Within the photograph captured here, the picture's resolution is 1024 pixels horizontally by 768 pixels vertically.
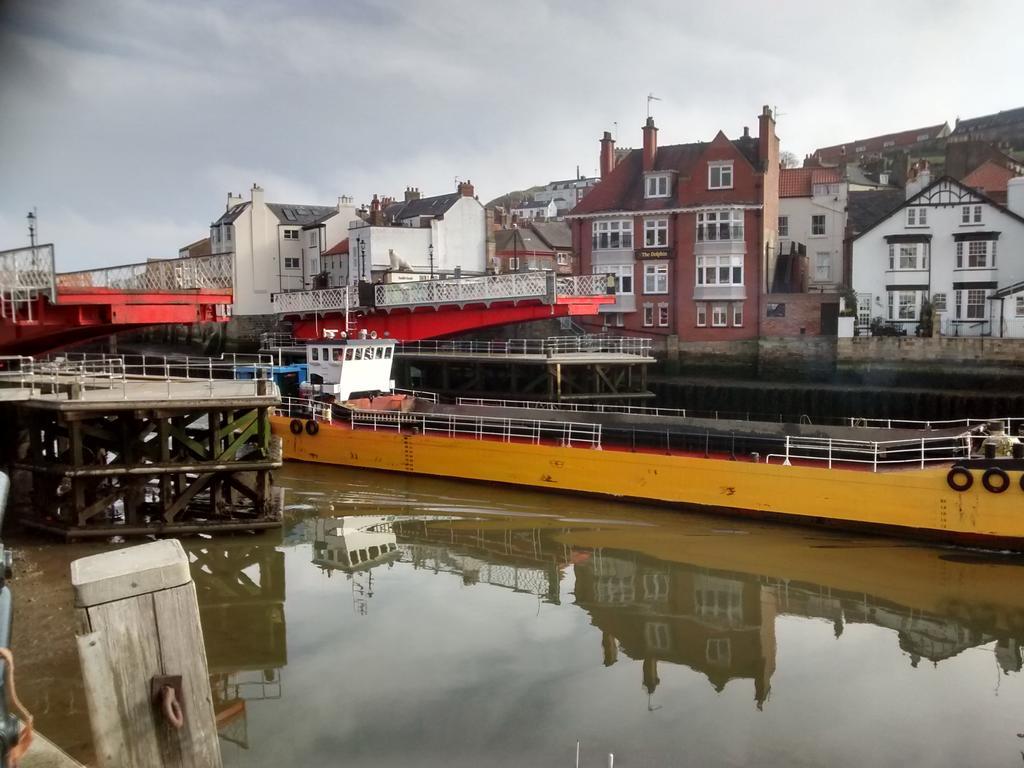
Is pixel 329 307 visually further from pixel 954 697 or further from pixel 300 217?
pixel 954 697

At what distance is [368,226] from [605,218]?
42.4 ft

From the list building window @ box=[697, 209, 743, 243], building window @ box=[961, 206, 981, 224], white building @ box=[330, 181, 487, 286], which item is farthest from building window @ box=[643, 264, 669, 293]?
building window @ box=[961, 206, 981, 224]

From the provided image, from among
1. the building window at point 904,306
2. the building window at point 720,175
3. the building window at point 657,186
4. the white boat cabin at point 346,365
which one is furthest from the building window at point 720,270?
the white boat cabin at point 346,365

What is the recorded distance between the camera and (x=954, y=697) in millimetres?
10648

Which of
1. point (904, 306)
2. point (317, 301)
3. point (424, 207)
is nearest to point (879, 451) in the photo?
point (904, 306)

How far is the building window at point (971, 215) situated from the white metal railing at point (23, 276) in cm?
3250

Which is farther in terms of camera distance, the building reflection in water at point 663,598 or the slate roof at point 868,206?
the slate roof at point 868,206

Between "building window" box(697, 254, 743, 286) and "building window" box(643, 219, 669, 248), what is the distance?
185cm

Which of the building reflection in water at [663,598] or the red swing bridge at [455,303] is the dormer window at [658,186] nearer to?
the red swing bridge at [455,303]

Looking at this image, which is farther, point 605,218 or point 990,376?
point 605,218

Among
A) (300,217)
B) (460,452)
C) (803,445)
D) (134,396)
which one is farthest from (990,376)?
(300,217)

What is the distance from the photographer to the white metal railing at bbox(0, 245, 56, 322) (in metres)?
18.8

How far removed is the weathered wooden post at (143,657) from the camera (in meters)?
2.67

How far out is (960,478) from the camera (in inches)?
615
